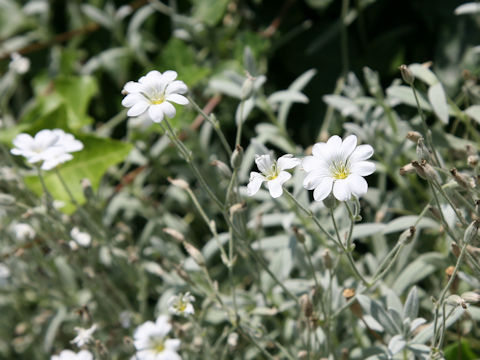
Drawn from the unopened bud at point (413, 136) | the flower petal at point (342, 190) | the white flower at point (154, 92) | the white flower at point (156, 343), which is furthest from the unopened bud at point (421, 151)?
the white flower at point (156, 343)

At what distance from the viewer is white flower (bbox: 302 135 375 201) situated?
777 millimetres

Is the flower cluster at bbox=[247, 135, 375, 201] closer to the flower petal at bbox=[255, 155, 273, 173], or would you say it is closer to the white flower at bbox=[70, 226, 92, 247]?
the flower petal at bbox=[255, 155, 273, 173]

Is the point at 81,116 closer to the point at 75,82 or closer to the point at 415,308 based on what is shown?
the point at 75,82

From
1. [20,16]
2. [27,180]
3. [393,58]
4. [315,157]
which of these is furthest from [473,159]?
[20,16]

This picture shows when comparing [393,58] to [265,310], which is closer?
[265,310]

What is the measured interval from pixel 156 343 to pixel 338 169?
0.50 m

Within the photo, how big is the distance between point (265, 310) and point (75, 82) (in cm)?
106

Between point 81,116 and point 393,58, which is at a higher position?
point 393,58

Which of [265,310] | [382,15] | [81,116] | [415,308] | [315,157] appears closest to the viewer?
[315,157]

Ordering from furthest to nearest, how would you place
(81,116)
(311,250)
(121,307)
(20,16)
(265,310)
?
1. (20,16)
2. (81,116)
3. (121,307)
4. (311,250)
5. (265,310)

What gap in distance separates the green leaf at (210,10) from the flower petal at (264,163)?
944 mm

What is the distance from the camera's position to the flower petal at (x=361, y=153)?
32.2 inches

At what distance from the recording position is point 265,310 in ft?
3.92

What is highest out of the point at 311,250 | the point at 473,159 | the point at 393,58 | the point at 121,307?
the point at 473,159
